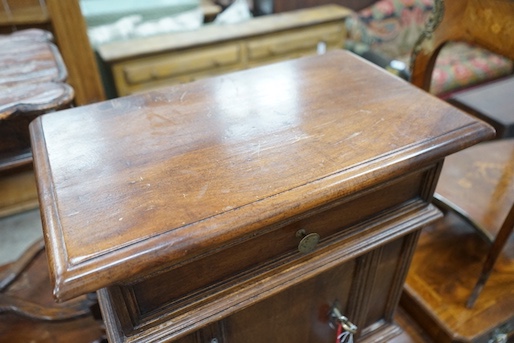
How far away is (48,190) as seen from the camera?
52 cm

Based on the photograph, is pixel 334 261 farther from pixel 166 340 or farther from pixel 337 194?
pixel 166 340

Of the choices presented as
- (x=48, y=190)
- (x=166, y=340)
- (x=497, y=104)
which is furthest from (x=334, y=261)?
(x=497, y=104)

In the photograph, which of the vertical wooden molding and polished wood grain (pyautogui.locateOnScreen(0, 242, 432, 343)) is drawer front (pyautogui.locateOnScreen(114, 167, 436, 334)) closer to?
polished wood grain (pyautogui.locateOnScreen(0, 242, 432, 343))

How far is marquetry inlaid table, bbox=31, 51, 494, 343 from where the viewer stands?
0.47 metres

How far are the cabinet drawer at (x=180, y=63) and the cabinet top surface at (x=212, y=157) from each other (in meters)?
1.12

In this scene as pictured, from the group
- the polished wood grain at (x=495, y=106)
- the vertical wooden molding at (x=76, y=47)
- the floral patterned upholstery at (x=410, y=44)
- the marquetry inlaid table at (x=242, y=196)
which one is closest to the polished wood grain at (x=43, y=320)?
the marquetry inlaid table at (x=242, y=196)

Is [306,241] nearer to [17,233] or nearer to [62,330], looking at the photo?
[62,330]

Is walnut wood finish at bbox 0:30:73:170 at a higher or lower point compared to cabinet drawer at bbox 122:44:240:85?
higher

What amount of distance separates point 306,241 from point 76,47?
1398mm

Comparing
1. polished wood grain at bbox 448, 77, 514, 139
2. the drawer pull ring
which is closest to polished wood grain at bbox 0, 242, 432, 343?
the drawer pull ring

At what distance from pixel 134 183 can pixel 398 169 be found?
1.25ft

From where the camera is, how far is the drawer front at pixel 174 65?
1.76 m

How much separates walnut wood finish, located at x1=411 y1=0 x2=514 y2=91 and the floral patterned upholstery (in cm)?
131

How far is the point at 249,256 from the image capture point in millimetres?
572
